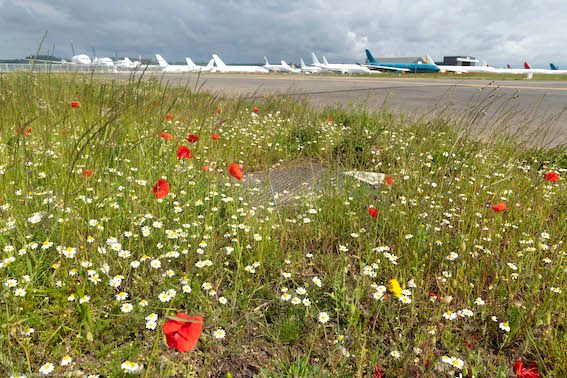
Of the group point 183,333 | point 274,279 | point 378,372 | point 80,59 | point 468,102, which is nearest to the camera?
point 183,333

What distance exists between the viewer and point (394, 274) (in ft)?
6.10

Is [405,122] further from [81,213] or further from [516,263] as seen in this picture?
[81,213]

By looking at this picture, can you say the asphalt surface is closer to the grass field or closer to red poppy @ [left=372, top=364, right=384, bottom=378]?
the grass field

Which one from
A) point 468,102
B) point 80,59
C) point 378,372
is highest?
point 80,59

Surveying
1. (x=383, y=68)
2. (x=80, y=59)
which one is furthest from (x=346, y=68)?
(x=80, y=59)

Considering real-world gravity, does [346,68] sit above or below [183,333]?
above

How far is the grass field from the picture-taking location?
136 centimetres

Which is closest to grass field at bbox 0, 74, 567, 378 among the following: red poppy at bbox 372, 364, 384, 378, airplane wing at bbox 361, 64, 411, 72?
red poppy at bbox 372, 364, 384, 378

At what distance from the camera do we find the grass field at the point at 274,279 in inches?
53.7

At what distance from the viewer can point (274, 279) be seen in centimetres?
187

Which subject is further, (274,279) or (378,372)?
(274,279)

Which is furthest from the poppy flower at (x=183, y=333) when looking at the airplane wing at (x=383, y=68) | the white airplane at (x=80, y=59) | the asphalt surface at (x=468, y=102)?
the airplane wing at (x=383, y=68)

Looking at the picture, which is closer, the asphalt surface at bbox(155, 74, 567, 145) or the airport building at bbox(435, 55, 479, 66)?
the asphalt surface at bbox(155, 74, 567, 145)

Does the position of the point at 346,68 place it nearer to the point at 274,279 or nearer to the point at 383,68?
the point at 383,68
